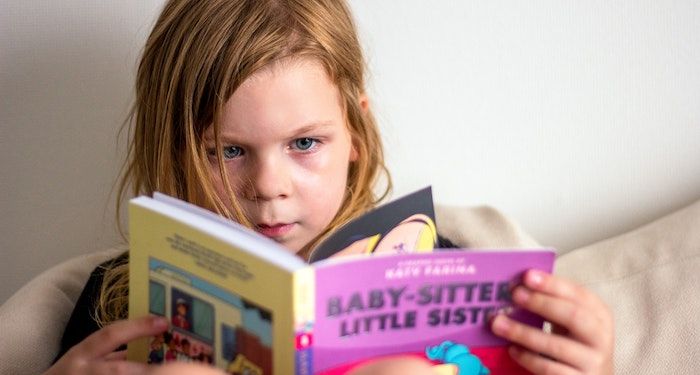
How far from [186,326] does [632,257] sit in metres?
0.76

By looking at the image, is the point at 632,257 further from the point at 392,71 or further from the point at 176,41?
the point at 176,41

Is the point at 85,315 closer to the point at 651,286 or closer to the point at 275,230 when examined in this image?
the point at 275,230

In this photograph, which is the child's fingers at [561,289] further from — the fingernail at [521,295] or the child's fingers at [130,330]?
the child's fingers at [130,330]

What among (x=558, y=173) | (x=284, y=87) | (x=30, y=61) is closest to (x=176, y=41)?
(x=284, y=87)

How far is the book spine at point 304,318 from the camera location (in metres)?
A: 0.77

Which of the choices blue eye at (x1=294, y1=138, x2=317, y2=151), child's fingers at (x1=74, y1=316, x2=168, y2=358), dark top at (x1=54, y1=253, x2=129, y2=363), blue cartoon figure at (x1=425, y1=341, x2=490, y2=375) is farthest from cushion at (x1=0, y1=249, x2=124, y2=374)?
blue cartoon figure at (x1=425, y1=341, x2=490, y2=375)

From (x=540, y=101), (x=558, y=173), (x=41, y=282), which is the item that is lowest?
(x=41, y=282)

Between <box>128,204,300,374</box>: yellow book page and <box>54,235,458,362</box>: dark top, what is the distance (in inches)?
12.6

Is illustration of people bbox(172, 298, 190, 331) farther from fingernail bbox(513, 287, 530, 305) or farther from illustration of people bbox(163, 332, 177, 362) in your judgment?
fingernail bbox(513, 287, 530, 305)

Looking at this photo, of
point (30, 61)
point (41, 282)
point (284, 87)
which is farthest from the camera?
point (30, 61)

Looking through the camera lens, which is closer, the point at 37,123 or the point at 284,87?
the point at 284,87

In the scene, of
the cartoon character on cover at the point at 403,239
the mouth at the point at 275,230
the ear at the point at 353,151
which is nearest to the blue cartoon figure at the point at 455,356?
the cartoon character on cover at the point at 403,239

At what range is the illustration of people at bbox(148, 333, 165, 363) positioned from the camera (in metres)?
0.92

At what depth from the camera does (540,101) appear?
144cm
